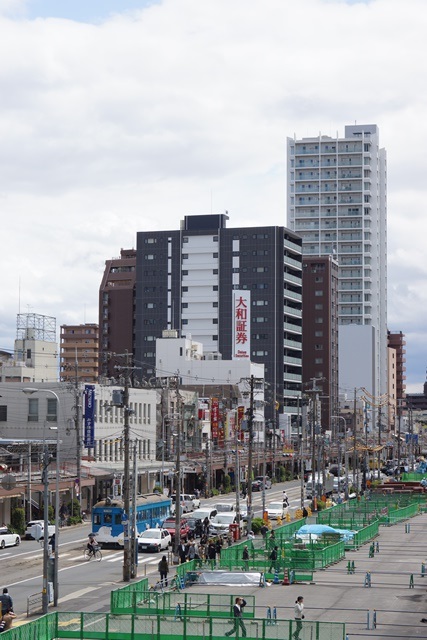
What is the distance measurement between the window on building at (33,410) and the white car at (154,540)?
3819 cm

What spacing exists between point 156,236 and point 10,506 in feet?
380

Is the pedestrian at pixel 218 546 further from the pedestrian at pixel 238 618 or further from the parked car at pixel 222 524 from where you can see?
the pedestrian at pixel 238 618

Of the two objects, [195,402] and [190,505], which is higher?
[195,402]

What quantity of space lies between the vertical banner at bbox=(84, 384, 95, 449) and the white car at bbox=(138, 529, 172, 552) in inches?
1198

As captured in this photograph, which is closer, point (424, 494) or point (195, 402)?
point (424, 494)

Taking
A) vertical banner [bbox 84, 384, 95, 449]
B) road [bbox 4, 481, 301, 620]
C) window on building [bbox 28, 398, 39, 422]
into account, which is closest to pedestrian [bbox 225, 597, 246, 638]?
road [bbox 4, 481, 301, 620]

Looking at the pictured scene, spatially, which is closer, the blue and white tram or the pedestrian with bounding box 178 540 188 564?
the pedestrian with bounding box 178 540 188 564

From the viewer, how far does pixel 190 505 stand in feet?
311

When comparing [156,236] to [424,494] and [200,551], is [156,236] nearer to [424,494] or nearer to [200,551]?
[424,494]

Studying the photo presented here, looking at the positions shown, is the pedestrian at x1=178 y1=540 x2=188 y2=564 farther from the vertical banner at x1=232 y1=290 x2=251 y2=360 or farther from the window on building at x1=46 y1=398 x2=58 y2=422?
the vertical banner at x1=232 y1=290 x2=251 y2=360

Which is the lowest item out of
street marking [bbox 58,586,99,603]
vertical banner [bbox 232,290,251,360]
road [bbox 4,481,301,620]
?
road [bbox 4,481,301,620]

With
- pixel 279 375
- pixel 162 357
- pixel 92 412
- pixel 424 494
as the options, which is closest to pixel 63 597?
pixel 92 412

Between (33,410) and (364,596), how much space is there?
64.6 m

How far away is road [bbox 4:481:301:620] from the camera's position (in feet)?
157
